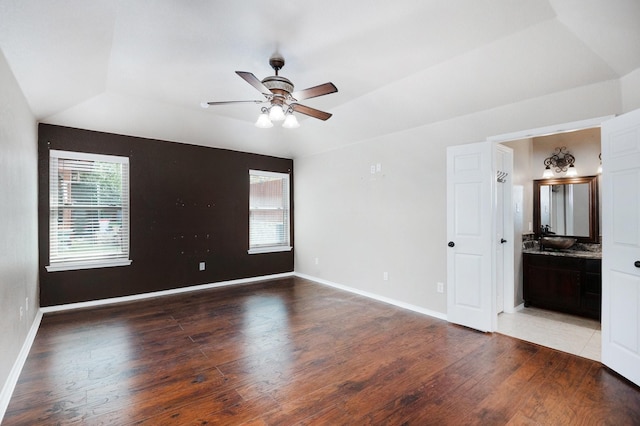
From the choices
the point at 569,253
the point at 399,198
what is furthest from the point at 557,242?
the point at 399,198

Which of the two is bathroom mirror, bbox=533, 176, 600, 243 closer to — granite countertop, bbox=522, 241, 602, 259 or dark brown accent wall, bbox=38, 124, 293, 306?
granite countertop, bbox=522, 241, 602, 259

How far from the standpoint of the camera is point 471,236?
3.70 meters

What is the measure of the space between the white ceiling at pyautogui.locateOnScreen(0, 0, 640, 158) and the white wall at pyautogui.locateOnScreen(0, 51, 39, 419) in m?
0.27

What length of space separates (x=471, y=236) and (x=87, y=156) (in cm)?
526

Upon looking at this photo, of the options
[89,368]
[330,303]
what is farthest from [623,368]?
[89,368]

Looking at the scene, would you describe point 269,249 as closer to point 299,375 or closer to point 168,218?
point 168,218

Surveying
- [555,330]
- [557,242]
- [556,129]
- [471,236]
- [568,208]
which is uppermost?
[556,129]

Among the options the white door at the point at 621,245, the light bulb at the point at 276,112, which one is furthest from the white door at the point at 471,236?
the light bulb at the point at 276,112

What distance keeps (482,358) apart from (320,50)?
10.6ft

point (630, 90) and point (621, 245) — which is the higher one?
point (630, 90)

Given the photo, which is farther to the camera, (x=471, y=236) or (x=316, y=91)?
(x=471, y=236)

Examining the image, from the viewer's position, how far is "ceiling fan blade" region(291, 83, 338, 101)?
2.62m

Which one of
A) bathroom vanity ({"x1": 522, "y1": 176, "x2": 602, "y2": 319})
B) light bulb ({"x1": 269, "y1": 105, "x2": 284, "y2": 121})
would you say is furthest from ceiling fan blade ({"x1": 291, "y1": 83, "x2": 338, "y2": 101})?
bathroom vanity ({"x1": 522, "y1": 176, "x2": 602, "y2": 319})

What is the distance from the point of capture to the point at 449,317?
3887 mm
